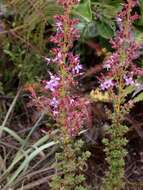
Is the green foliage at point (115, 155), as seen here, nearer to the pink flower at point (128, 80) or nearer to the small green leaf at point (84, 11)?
the pink flower at point (128, 80)

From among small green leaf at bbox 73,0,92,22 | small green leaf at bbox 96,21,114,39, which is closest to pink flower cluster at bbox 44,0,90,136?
small green leaf at bbox 73,0,92,22

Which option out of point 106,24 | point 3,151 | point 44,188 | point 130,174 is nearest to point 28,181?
point 44,188

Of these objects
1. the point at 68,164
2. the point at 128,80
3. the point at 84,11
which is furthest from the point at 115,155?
the point at 84,11

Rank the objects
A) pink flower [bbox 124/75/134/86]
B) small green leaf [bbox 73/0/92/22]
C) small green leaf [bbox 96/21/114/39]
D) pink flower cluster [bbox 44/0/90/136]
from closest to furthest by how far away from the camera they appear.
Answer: pink flower cluster [bbox 44/0/90/136], pink flower [bbox 124/75/134/86], small green leaf [bbox 73/0/92/22], small green leaf [bbox 96/21/114/39]

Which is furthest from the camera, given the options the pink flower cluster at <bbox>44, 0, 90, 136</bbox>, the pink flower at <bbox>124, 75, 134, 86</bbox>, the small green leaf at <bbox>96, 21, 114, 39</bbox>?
the small green leaf at <bbox>96, 21, 114, 39</bbox>

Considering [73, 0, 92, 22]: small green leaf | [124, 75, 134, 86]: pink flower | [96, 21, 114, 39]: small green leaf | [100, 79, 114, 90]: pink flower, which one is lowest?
[96, 21, 114, 39]: small green leaf

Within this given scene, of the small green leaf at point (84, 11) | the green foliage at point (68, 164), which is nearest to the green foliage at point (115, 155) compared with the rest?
the green foliage at point (68, 164)

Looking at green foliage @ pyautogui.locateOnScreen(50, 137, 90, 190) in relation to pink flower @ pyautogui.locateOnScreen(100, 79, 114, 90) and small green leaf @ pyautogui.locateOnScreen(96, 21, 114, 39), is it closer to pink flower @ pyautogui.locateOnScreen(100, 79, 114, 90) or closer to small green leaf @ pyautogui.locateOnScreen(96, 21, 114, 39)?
pink flower @ pyautogui.locateOnScreen(100, 79, 114, 90)

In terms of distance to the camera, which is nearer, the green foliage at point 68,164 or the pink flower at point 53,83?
the pink flower at point 53,83

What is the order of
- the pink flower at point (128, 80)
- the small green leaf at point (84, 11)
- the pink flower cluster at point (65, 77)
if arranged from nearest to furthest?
the pink flower cluster at point (65, 77) < the pink flower at point (128, 80) < the small green leaf at point (84, 11)

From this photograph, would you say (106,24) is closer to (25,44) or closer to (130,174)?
(25,44)

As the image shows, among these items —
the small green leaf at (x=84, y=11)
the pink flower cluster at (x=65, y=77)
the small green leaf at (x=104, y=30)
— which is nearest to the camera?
the pink flower cluster at (x=65, y=77)
